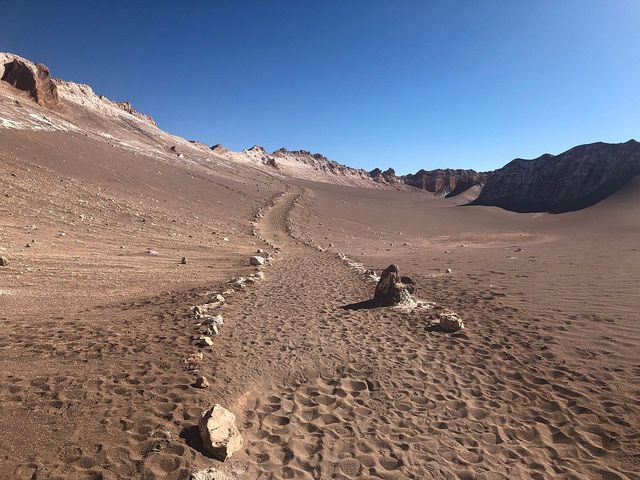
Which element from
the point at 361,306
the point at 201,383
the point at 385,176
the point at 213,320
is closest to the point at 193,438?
the point at 201,383

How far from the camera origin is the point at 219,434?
4.69 metres

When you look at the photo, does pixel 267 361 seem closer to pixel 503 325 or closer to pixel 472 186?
pixel 503 325

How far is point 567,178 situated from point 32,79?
82470 millimetres

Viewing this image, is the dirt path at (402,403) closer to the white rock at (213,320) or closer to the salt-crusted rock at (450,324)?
the salt-crusted rock at (450,324)

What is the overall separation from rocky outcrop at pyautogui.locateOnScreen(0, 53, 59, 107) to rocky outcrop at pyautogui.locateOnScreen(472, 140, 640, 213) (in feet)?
244

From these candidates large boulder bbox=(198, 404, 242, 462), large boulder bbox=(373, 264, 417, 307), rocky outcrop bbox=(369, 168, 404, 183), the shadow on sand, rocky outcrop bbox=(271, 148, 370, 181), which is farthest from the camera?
rocky outcrop bbox=(369, 168, 404, 183)

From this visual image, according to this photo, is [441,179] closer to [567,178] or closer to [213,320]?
[567,178]

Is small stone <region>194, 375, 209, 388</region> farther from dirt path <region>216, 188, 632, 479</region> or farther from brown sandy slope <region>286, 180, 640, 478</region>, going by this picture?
brown sandy slope <region>286, 180, 640, 478</region>

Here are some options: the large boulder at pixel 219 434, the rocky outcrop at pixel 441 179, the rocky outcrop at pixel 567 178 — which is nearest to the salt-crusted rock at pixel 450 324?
the large boulder at pixel 219 434

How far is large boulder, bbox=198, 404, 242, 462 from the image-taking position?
4.59 metres

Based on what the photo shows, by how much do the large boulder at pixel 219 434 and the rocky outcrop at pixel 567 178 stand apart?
64421 mm

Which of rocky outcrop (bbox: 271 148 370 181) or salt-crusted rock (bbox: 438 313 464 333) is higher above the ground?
rocky outcrop (bbox: 271 148 370 181)

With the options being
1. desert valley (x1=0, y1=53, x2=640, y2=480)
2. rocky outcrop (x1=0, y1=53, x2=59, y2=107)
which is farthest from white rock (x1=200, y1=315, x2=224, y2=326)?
rocky outcrop (x1=0, y1=53, x2=59, y2=107)

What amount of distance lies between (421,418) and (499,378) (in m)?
2.12
